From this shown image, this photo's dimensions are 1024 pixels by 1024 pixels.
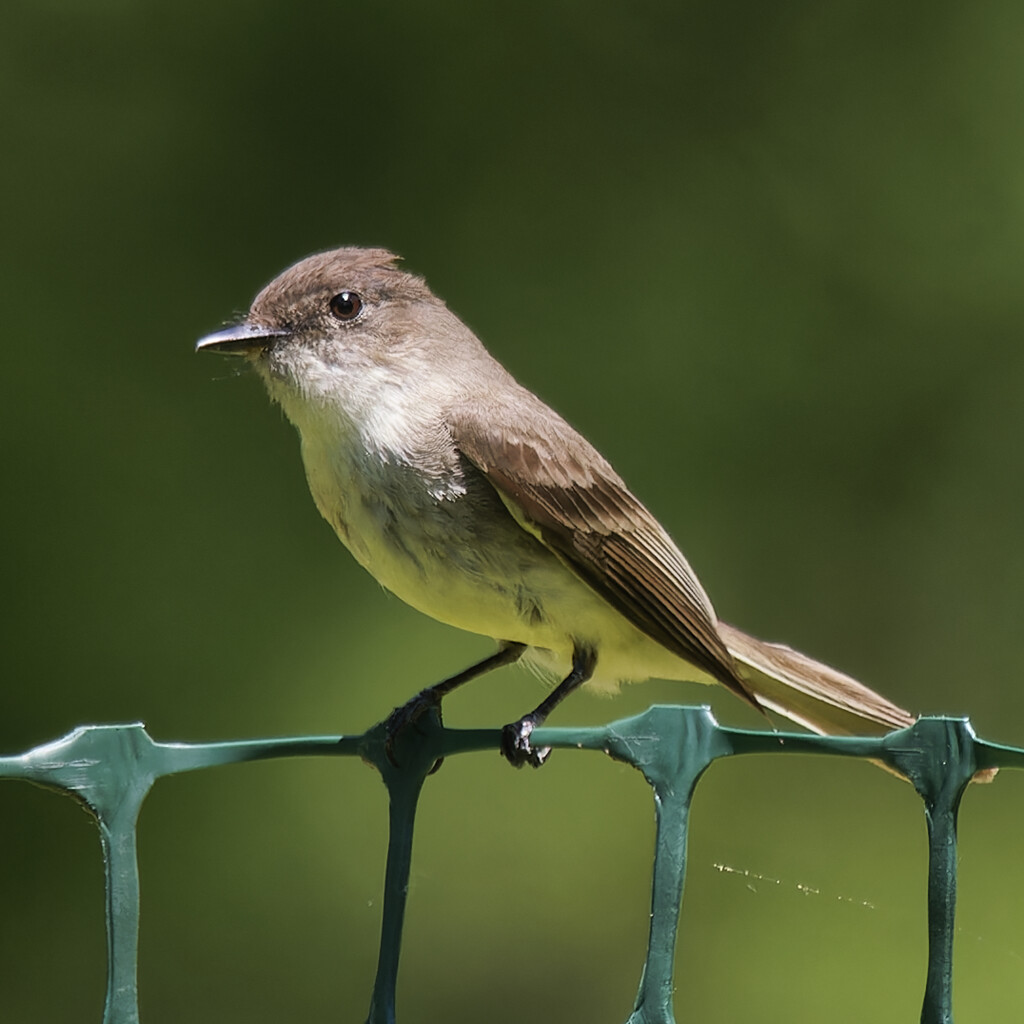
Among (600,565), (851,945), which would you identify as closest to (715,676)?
(600,565)

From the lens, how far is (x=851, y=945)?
11.0ft

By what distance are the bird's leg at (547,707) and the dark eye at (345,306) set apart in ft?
2.40

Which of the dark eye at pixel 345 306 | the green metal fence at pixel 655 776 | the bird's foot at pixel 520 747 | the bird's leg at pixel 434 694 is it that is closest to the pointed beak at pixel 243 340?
the dark eye at pixel 345 306

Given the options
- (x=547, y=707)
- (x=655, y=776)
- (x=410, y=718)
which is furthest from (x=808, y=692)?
(x=655, y=776)

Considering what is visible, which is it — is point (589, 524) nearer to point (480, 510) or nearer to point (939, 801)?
point (480, 510)

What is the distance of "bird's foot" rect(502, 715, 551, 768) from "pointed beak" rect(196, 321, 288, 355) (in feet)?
2.67

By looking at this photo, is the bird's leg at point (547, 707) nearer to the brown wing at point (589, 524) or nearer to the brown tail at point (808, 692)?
the brown wing at point (589, 524)

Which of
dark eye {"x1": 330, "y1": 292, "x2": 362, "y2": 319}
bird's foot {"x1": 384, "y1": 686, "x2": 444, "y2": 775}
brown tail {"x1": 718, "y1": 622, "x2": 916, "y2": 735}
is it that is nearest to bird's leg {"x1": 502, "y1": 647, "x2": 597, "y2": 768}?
bird's foot {"x1": 384, "y1": 686, "x2": 444, "y2": 775}

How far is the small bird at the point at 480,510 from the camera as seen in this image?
8.21ft

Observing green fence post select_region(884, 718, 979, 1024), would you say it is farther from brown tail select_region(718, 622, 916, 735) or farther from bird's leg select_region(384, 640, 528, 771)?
brown tail select_region(718, 622, 916, 735)

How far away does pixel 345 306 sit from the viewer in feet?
9.42

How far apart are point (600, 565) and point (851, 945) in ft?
4.10

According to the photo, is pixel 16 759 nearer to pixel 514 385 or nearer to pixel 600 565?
pixel 600 565

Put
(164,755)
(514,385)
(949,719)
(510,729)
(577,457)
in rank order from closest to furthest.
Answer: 1. (949,719)
2. (164,755)
3. (510,729)
4. (577,457)
5. (514,385)
